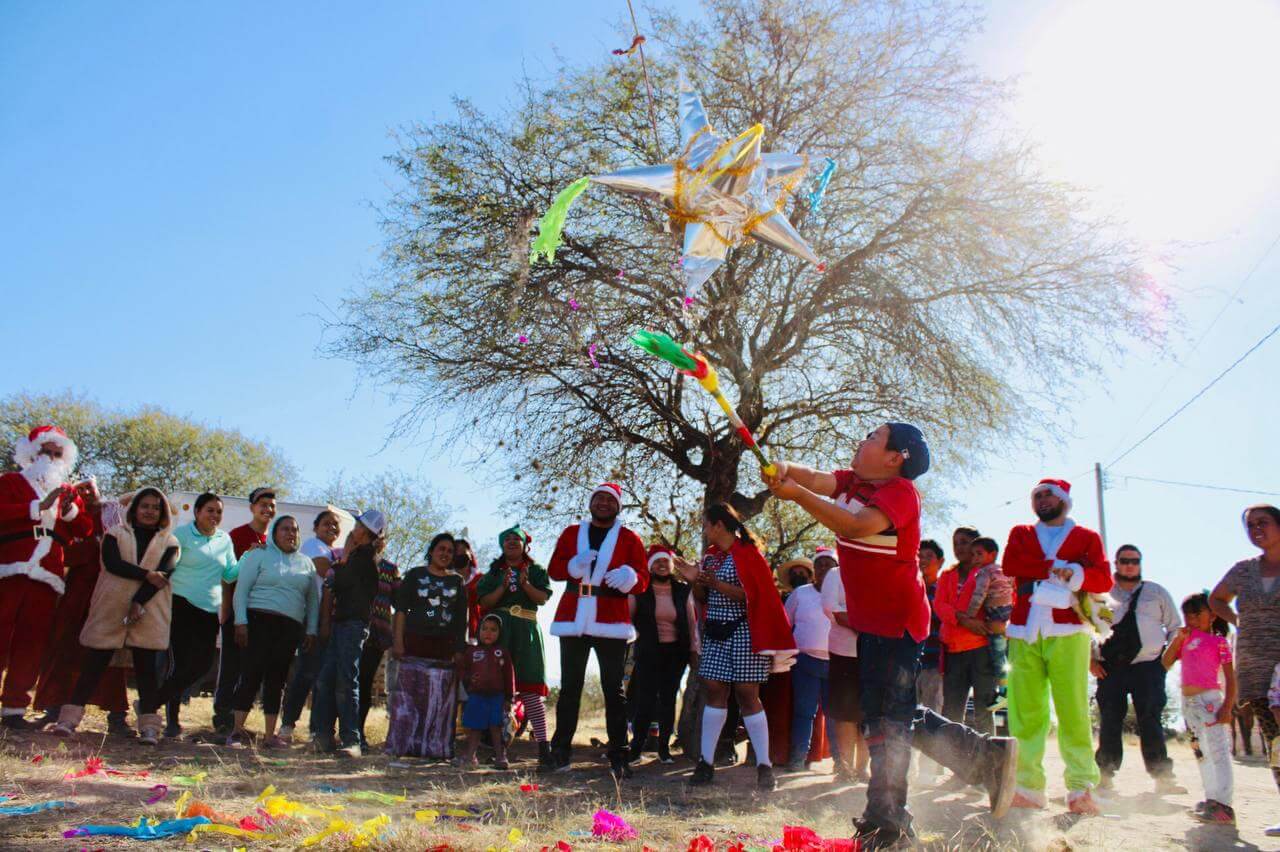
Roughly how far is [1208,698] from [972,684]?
62.4 inches

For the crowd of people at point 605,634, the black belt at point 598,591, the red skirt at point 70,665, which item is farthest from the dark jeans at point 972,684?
the red skirt at point 70,665

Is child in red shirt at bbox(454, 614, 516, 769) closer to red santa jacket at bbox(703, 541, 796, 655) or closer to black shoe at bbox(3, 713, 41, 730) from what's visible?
red santa jacket at bbox(703, 541, 796, 655)

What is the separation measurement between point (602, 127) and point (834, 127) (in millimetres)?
2507

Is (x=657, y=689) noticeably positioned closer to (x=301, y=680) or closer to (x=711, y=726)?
(x=711, y=726)

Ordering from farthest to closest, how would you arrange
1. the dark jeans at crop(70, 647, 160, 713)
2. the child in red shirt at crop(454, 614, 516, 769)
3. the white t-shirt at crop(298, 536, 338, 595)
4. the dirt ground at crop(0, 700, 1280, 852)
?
1. the white t-shirt at crop(298, 536, 338, 595)
2. the child in red shirt at crop(454, 614, 516, 769)
3. the dark jeans at crop(70, 647, 160, 713)
4. the dirt ground at crop(0, 700, 1280, 852)

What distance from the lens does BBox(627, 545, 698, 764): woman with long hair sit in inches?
303

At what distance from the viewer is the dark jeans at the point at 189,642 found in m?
7.06

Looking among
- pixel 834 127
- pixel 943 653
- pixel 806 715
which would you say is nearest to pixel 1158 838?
pixel 943 653

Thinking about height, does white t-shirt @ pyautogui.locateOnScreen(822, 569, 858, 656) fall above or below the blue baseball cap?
below

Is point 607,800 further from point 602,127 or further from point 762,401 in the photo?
point 602,127

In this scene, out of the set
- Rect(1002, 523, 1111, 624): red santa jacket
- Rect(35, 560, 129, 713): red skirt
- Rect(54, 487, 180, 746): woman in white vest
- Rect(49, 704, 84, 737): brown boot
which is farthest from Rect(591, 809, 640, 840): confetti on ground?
Rect(35, 560, 129, 713): red skirt

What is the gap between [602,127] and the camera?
36.6 ft

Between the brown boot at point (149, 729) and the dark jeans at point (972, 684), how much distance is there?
5341mm

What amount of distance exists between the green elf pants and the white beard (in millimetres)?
6388
